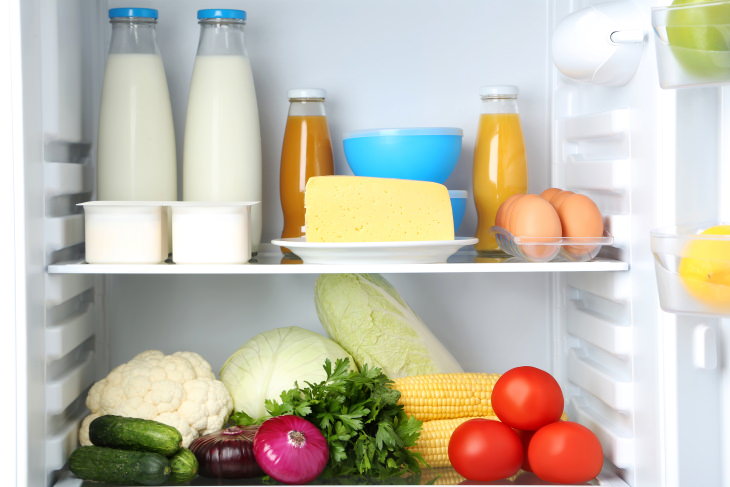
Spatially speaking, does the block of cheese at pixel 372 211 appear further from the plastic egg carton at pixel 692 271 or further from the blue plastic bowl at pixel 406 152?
the plastic egg carton at pixel 692 271

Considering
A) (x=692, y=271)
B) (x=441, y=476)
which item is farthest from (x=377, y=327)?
(x=692, y=271)

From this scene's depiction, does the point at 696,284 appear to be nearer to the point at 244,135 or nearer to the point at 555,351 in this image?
the point at 555,351

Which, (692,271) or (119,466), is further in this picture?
(119,466)

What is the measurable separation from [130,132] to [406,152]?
0.48m

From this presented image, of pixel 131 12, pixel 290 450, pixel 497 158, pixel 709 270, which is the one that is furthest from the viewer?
pixel 497 158

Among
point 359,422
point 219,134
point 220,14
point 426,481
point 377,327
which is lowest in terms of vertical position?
point 426,481

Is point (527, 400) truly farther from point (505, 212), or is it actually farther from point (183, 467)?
point (183, 467)

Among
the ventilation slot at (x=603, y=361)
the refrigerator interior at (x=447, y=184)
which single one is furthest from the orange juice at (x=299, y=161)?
the ventilation slot at (x=603, y=361)

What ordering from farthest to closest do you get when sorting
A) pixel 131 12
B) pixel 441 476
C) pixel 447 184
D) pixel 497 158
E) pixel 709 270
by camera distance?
pixel 447 184 → pixel 497 158 → pixel 131 12 → pixel 441 476 → pixel 709 270

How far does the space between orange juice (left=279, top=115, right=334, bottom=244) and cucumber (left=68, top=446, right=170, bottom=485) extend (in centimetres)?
49

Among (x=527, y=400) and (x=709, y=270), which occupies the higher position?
(x=709, y=270)

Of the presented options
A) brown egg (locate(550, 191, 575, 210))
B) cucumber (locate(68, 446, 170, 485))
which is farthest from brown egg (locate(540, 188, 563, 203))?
cucumber (locate(68, 446, 170, 485))

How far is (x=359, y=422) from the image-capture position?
52.2 inches

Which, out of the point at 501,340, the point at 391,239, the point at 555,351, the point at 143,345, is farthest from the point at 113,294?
the point at 555,351
